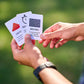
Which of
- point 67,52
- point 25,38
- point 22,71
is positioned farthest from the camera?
point 67,52

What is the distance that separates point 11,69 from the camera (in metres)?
3.41

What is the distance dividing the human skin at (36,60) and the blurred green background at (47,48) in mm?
1267

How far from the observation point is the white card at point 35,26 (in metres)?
2.14

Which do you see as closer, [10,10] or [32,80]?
[32,80]

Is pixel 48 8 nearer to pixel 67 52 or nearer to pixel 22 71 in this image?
pixel 67 52

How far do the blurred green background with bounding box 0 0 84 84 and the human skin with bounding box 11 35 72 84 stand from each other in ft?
4.16

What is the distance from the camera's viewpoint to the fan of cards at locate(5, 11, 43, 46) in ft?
6.98

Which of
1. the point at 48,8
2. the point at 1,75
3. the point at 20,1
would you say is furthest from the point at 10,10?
the point at 1,75

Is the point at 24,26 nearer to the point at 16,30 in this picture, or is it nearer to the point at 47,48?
the point at 16,30

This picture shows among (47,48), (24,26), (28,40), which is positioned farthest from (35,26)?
(47,48)

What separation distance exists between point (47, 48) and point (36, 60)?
1.90 metres

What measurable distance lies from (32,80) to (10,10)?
1704mm

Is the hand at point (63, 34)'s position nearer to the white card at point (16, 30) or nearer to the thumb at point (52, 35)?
the thumb at point (52, 35)

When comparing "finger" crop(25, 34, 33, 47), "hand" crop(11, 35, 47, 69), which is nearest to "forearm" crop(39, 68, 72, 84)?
"hand" crop(11, 35, 47, 69)
